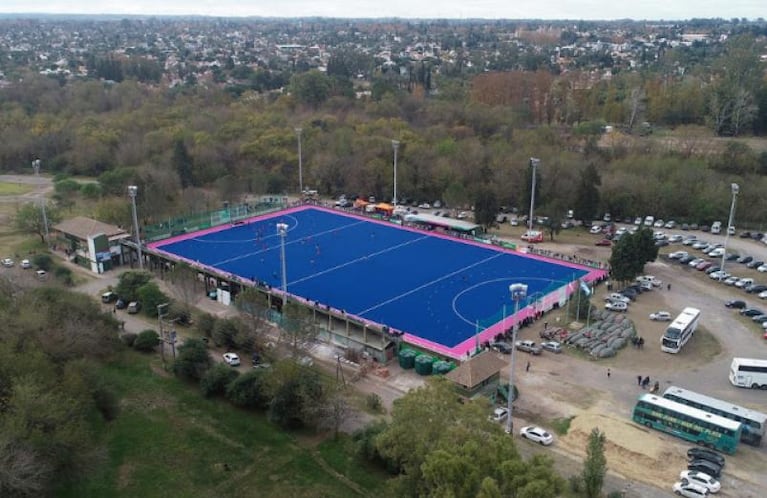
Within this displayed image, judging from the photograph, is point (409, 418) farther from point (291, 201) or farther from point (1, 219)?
point (1, 219)

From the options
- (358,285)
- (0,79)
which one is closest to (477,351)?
(358,285)

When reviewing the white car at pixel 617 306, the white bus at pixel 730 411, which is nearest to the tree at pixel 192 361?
the white bus at pixel 730 411

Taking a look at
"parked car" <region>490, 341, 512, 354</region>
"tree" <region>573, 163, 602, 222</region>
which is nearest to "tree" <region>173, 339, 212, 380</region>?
"parked car" <region>490, 341, 512, 354</region>

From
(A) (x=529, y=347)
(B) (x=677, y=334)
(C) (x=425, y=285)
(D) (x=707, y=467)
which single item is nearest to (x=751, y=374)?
(B) (x=677, y=334)

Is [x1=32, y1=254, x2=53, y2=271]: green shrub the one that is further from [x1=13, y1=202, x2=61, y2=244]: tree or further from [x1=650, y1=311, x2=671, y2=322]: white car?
[x1=650, y1=311, x2=671, y2=322]: white car

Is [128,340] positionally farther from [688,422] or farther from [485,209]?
[485,209]

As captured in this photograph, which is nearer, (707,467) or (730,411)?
(707,467)
